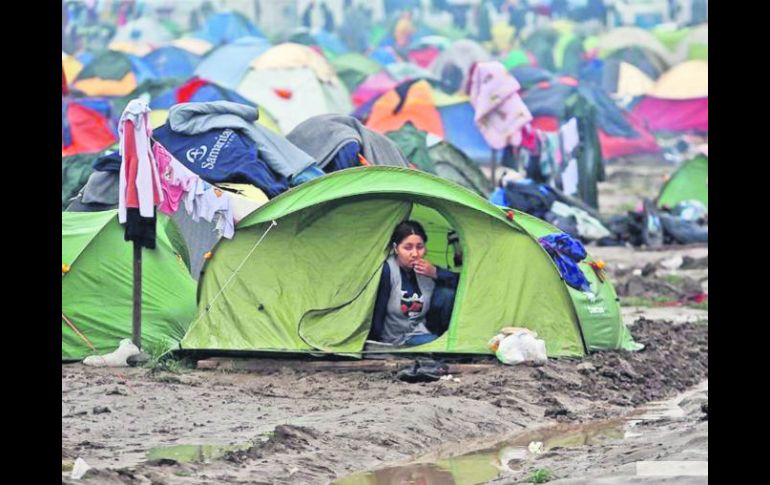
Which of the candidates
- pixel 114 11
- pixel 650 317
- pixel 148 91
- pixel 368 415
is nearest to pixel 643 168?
pixel 148 91

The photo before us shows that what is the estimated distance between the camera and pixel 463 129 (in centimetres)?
3247

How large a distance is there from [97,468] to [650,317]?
8.44 m

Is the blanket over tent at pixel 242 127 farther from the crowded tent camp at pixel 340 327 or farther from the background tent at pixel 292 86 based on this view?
the background tent at pixel 292 86

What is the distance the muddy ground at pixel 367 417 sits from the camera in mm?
8453

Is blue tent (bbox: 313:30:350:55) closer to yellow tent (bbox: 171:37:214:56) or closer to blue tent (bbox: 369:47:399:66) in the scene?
blue tent (bbox: 369:47:399:66)

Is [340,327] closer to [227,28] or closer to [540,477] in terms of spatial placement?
[540,477]

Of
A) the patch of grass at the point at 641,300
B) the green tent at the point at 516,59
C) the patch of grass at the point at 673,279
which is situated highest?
the patch of grass at the point at 641,300

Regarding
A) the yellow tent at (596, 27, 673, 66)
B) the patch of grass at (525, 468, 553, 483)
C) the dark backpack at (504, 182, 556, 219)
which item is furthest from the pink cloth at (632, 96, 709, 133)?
the patch of grass at (525, 468, 553, 483)

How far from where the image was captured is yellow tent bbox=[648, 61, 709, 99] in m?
40.1

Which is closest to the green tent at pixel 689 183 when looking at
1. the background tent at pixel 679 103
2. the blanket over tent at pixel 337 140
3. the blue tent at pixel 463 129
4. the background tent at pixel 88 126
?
the blue tent at pixel 463 129

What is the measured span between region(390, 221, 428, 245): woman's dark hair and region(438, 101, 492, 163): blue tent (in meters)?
19.7

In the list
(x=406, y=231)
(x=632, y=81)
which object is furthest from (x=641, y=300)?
(x=632, y=81)

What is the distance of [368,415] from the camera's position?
9.98m

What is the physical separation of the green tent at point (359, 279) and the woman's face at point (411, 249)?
235mm
